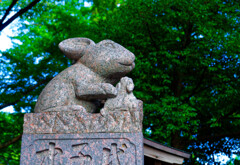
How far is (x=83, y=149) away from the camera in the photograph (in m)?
3.88

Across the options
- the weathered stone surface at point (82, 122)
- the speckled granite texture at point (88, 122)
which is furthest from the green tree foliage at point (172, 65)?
the weathered stone surface at point (82, 122)

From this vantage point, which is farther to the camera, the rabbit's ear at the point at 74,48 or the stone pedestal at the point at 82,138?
the rabbit's ear at the point at 74,48

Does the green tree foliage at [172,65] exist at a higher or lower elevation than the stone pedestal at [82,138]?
higher

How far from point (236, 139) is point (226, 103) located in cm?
234

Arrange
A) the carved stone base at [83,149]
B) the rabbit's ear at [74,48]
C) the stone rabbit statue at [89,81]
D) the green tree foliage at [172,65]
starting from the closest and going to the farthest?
the carved stone base at [83,149] → the stone rabbit statue at [89,81] → the rabbit's ear at [74,48] → the green tree foliage at [172,65]

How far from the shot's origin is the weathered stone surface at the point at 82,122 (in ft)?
12.7

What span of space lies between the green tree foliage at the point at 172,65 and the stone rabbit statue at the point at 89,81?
4259mm

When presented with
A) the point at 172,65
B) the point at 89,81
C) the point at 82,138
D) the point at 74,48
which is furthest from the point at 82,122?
the point at 172,65

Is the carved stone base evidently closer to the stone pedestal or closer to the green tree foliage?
the stone pedestal

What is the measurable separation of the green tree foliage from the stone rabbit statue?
426cm

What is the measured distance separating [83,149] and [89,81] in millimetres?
922

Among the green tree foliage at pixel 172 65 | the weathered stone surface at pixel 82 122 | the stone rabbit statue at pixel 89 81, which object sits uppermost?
the green tree foliage at pixel 172 65

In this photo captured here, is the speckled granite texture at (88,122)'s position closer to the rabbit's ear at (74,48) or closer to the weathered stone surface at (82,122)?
the weathered stone surface at (82,122)

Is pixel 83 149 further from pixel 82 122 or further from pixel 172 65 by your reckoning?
pixel 172 65
